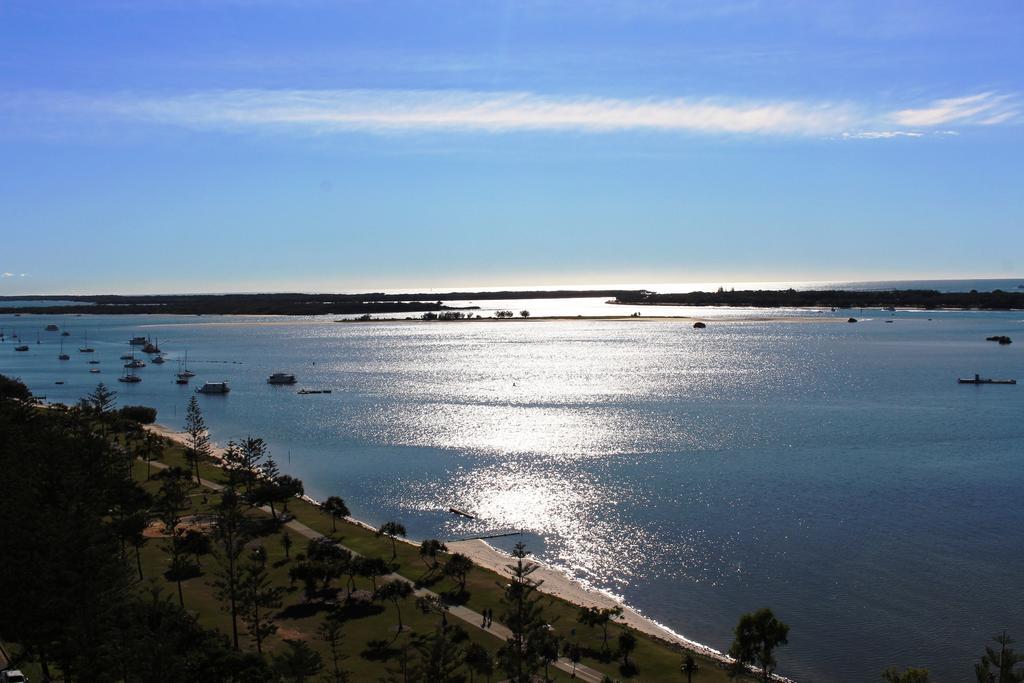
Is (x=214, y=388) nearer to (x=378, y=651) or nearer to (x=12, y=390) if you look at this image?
(x=12, y=390)

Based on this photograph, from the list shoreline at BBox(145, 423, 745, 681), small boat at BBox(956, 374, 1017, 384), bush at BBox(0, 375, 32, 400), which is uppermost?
bush at BBox(0, 375, 32, 400)

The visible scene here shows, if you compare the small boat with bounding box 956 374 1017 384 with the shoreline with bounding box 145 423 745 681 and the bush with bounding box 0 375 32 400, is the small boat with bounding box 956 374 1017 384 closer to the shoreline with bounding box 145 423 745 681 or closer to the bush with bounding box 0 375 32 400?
the shoreline with bounding box 145 423 745 681

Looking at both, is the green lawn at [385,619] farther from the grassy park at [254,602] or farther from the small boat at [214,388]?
the small boat at [214,388]

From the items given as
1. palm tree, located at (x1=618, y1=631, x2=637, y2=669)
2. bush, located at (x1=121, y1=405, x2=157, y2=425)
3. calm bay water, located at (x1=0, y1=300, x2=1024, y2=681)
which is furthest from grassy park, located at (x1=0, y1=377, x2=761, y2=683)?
bush, located at (x1=121, y1=405, x2=157, y2=425)

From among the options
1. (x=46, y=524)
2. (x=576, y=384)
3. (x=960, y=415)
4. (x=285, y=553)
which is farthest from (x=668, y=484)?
(x=576, y=384)

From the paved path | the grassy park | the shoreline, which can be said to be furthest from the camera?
the shoreline

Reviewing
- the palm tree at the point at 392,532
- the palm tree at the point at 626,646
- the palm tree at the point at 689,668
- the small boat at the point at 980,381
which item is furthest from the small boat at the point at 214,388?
the small boat at the point at 980,381

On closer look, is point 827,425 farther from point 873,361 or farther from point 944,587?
point 873,361

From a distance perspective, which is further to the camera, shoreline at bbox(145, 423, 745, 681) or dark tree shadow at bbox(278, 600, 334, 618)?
dark tree shadow at bbox(278, 600, 334, 618)
